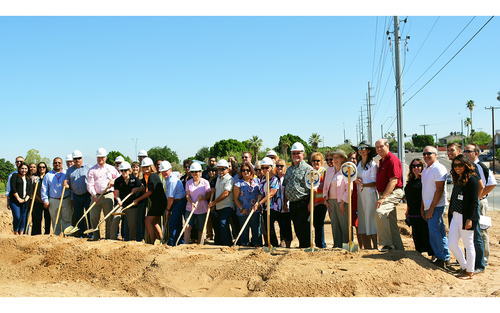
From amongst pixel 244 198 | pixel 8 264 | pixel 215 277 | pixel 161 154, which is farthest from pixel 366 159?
pixel 161 154

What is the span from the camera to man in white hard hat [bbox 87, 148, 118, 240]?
827 cm

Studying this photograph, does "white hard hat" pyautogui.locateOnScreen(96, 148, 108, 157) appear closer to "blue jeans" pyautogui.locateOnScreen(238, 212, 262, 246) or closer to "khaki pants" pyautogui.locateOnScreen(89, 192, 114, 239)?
"khaki pants" pyautogui.locateOnScreen(89, 192, 114, 239)

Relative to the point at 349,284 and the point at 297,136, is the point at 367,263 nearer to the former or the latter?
the point at 349,284

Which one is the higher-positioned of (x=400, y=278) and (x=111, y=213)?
(x=111, y=213)

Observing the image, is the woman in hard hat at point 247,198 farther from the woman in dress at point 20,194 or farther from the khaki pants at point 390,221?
the woman in dress at point 20,194

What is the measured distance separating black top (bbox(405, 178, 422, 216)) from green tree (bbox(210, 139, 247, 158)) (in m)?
68.6

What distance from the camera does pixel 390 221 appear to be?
6.12 metres

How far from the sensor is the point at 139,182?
806cm

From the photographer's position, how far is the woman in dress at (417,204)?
5965mm

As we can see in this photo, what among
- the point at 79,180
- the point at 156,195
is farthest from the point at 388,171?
the point at 79,180

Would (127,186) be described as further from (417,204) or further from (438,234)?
(438,234)

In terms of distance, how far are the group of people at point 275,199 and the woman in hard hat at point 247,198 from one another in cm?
2

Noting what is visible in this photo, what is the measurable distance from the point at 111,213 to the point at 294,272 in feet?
14.5

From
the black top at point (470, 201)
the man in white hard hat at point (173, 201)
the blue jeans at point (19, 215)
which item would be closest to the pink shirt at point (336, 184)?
the black top at point (470, 201)
